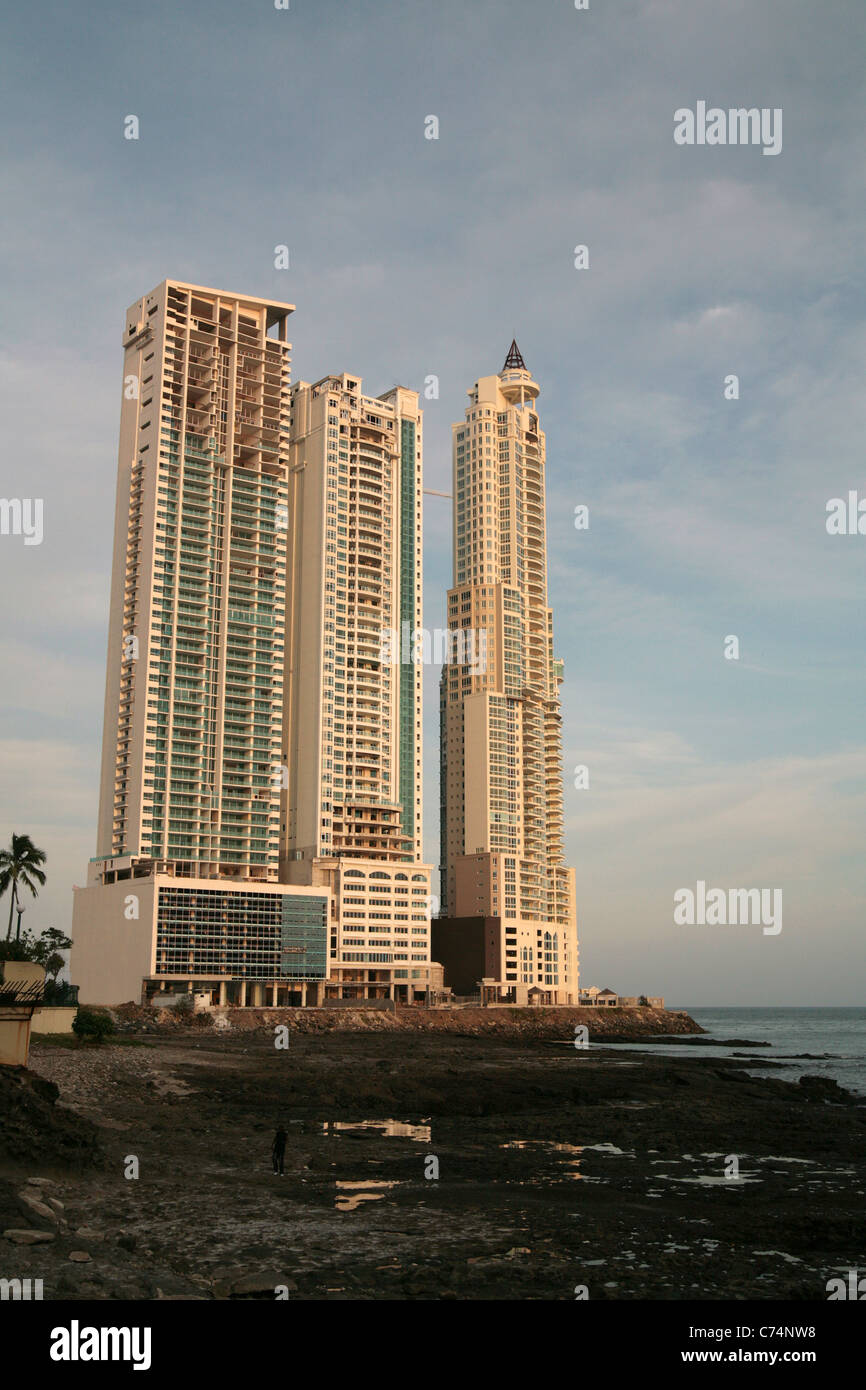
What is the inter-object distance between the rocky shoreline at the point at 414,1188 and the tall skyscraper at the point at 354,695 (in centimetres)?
10333

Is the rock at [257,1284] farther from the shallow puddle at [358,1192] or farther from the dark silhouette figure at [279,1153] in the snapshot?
the dark silhouette figure at [279,1153]

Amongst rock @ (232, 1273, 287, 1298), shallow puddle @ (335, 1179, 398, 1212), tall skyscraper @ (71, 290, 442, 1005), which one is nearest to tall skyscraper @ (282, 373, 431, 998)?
tall skyscraper @ (71, 290, 442, 1005)

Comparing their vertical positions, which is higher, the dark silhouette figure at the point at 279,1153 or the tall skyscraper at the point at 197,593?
the tall skyscraper at the point at 197,593

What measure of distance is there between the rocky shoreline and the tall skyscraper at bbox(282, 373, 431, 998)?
103m

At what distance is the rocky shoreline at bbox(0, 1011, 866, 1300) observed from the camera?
2511 cm

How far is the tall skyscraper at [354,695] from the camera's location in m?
176

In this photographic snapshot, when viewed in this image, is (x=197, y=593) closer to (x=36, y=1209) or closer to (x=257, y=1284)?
(x=36, y=1209)

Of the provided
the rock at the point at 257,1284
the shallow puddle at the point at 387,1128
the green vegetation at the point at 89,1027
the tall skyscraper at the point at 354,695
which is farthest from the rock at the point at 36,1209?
the tall skyscraper at the point at 354,695

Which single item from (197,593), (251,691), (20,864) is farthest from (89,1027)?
(197,593)

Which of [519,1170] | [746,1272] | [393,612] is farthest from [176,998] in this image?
[746,1272]

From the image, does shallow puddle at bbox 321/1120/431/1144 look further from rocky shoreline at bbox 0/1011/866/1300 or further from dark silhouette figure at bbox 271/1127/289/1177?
dark silhouette figure at bbox 271/1127/289/1177
